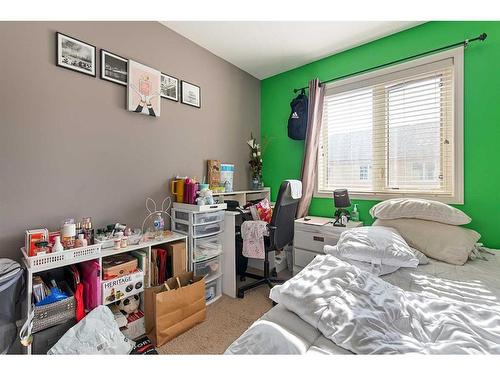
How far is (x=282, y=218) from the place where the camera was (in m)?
2.15

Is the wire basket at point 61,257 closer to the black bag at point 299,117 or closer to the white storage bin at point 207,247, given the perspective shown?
the white storage bin at point 207,247

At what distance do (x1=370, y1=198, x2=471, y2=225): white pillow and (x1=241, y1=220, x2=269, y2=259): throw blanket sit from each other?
1.05m

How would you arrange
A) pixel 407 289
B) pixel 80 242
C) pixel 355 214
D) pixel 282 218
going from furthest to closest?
1. pixel 355 214
2. pixel 282 218
3. pixel 80 242
4. pixel 407 289

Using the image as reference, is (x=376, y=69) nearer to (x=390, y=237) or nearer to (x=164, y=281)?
(x=390, y=237)

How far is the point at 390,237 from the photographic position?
1.46m

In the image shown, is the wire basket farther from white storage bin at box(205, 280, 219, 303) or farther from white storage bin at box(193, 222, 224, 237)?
white storage bin at box(205, 280, 219, 303)

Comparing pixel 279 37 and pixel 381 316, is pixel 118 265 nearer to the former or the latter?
pixel 381 316

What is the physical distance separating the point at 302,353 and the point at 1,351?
4.93 ft

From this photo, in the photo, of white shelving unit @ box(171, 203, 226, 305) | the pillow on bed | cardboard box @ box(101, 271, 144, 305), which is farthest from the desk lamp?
cardboard box @ box(101, 271, 144, 305)

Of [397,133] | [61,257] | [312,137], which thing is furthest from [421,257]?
[61,257]

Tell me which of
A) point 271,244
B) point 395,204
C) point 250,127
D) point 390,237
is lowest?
point 271,244

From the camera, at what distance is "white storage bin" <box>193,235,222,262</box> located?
6.62 feet

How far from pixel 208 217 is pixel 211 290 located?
2.30 ft
